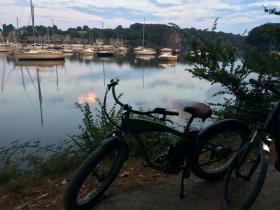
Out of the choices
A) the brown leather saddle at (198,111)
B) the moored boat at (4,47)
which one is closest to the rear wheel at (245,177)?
the brown leather saddle at (198,111)

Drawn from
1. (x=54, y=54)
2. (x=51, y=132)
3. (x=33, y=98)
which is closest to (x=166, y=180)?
(x=51, y=132)

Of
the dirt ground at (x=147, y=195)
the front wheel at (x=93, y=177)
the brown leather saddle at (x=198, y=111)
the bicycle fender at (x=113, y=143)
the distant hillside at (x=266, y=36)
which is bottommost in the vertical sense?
the dirt ground at (x=147, y=195)

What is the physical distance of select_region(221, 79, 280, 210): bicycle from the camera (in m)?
3.38

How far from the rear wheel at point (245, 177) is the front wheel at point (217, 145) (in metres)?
0.71

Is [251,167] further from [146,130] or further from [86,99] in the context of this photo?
[86,99]

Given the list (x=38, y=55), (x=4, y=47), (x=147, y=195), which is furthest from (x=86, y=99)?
(x=4, y=47)

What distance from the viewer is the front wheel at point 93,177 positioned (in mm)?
3795

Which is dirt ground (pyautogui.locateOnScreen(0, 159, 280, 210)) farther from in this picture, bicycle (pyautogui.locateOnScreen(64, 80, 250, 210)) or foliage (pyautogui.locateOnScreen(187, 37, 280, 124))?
foliage (pyautogui.locateOnScreen(187, 37, 280, 124))

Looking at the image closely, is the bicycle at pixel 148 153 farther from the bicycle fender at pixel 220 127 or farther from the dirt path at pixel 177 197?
the dirt path at pixel 177 197

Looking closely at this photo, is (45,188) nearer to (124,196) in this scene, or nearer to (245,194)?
(124,196)

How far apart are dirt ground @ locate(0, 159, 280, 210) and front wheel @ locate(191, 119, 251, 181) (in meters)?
0.17

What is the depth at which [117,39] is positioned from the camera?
152 metres

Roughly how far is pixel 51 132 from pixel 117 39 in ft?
461

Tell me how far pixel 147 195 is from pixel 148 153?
0.55 m
